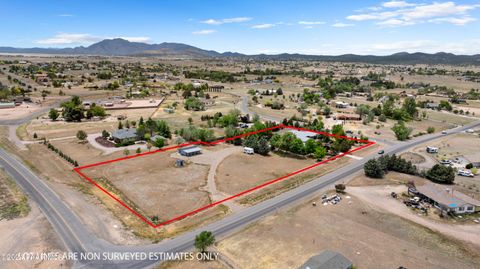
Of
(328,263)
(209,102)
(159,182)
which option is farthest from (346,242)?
(209,102)

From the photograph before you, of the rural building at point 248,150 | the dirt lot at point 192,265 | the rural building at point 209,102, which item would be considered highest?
the rural building at point 209,102

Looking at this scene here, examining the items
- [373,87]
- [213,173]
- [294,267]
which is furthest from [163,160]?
[373,87]

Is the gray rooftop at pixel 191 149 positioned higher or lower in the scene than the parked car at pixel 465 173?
higher

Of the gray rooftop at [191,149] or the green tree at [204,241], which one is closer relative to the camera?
the green tree at [204,241]

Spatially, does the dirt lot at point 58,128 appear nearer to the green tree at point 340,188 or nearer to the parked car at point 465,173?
the green tree at point 340,188

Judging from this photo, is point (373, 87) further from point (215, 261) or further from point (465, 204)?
point (215, 261)

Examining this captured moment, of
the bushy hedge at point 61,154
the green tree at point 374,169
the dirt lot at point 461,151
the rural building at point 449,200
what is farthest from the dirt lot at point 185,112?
the rural building at point 449,200

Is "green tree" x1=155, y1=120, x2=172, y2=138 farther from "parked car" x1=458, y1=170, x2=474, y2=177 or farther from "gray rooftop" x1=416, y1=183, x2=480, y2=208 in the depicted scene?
"parked car" x1=458, y1=170, x2=474, y2=177

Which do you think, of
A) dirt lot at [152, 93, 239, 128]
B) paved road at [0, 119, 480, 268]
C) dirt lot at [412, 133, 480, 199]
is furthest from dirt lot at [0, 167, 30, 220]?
dirt lot at [412, 133, 480, 199]
